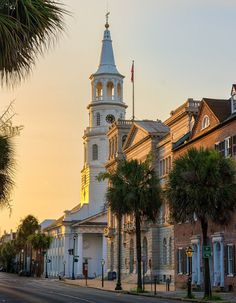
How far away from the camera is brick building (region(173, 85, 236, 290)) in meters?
44.3

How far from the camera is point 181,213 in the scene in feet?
125

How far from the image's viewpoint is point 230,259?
146ft

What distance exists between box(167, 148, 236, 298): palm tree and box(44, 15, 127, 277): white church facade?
66343 millimetres

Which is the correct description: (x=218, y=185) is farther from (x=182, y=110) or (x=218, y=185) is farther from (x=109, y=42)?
(x=109, y=42)

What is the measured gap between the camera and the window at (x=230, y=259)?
4375 centimetres

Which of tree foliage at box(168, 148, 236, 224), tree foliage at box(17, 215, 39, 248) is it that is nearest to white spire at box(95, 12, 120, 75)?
tree foliage at box(17, 215, 39, 248)

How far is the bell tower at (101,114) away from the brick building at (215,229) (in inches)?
2081

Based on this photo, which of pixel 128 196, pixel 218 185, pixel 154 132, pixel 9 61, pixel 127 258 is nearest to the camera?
pixel 9 61

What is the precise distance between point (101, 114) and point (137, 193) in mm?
57761

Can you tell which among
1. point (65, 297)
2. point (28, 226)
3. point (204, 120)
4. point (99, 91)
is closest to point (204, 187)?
point (65, 297)

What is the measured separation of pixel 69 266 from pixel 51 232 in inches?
682

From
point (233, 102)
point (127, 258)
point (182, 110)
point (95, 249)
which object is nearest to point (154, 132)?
point (182, 110)

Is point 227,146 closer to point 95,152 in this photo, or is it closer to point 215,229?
point 215,229

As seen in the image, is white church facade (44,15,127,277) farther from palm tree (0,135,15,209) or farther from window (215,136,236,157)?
palm tree (0,135,15,209)
